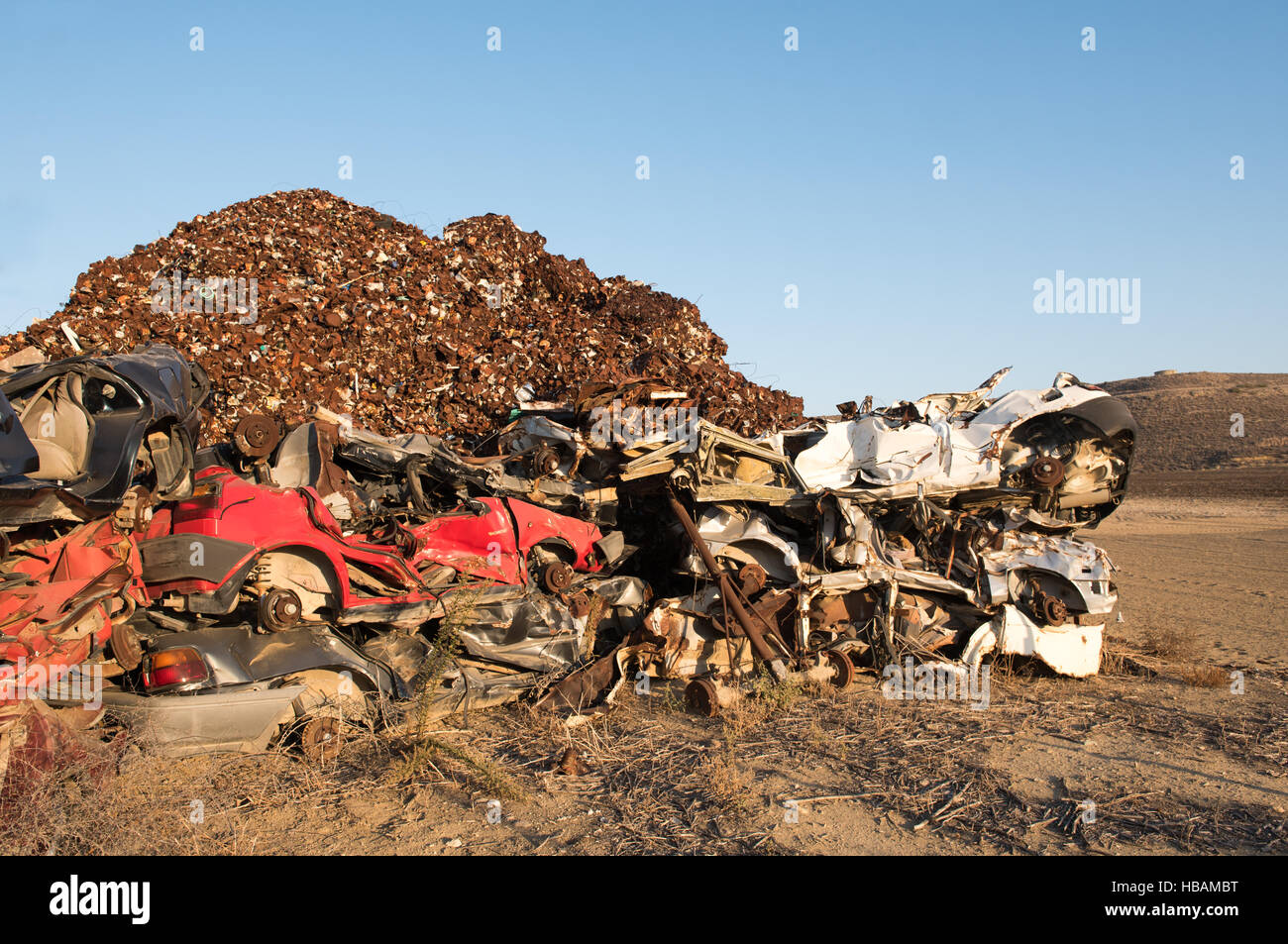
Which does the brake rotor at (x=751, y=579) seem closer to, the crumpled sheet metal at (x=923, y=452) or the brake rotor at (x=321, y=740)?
the crumpled sheet metal at (x=923, y=452)

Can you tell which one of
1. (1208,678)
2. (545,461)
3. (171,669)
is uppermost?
(545,461)

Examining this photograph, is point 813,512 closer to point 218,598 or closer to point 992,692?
point 992,692

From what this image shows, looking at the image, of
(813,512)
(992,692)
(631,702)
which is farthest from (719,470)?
(992,692)

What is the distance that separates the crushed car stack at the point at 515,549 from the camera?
191 inches

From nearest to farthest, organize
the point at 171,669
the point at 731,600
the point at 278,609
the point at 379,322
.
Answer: the point at 171,669
the point at 278,609
the point at 731,600
the point at 379,322

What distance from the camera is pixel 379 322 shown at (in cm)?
1019

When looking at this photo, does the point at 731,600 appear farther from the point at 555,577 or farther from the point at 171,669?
the point at 171,669

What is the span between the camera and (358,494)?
7008mm

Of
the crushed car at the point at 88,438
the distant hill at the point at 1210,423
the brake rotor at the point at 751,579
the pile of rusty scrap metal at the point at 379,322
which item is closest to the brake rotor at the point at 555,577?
the brake rotor at the point at 751,579

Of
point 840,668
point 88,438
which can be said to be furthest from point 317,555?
point 840,668

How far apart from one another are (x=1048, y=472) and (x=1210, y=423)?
1949 inches

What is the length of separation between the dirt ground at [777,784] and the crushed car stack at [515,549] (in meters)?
0.34

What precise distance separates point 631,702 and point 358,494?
2805mm

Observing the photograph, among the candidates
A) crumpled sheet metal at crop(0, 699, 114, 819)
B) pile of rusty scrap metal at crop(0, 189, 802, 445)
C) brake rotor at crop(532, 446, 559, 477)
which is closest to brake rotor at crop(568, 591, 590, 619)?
brake rotor at crop(532, 446, 559, 477)
